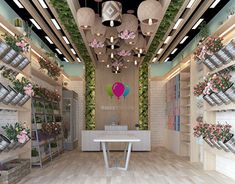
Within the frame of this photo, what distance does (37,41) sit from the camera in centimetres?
1121

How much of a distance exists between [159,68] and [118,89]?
9.84 feet

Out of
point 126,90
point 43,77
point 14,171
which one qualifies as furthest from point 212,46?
point 126,90

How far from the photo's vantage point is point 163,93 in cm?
1542

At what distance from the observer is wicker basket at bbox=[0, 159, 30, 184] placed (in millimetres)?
6047

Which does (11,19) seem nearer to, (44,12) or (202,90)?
(44,12)

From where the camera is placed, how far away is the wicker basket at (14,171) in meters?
6.05

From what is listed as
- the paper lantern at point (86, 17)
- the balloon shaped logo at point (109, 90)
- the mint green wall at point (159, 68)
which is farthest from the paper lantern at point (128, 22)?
the mint green wall at point (159, 68)

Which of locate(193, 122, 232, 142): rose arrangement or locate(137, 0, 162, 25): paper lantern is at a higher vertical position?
locate(137, 0, 162, 25): paper lantern

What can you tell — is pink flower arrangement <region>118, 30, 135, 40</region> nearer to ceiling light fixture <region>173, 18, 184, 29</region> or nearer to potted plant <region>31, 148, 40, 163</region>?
ceiling light fixture <region>173, 18, 184, 29</region>

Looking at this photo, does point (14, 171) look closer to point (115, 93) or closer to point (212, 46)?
point (212, 46)

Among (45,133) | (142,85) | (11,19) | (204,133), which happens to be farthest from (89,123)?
(204,133)

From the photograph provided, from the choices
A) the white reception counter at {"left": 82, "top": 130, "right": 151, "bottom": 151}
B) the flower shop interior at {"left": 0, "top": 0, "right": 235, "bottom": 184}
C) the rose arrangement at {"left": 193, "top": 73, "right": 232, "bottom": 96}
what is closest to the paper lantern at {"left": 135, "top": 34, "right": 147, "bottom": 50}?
the flower shop interior at {"left": 0, "top": 0, "right": 235, "bottom": 184}

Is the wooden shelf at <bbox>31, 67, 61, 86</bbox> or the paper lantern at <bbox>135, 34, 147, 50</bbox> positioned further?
the wooden shelf at <bbox>31, 67, 61, 86</bbox>

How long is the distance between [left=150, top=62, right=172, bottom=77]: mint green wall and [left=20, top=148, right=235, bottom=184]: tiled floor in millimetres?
6783
